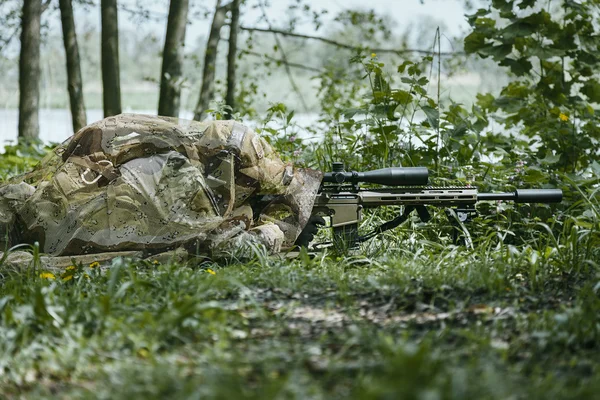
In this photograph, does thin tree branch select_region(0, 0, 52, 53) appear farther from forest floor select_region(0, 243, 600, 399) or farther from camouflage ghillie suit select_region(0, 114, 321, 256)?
forest floor select_region(0, 243, 600, 399)

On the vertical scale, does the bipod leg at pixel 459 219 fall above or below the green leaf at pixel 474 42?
below

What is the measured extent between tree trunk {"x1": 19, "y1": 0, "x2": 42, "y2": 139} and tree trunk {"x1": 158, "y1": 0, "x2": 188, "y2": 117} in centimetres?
260

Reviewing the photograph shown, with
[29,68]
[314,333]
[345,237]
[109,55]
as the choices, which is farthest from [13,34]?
[314,333]

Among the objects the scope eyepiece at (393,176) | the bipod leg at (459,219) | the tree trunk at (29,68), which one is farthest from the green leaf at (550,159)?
the tree trunk at (29,68)

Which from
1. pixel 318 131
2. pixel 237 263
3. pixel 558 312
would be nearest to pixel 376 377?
pixel 558 312

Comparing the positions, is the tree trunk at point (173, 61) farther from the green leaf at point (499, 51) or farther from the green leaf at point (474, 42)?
the green leaf at point (499, 51)

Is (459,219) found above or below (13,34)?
below

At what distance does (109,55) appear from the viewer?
10.6 m

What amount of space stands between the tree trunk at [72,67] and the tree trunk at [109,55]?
2.58ft

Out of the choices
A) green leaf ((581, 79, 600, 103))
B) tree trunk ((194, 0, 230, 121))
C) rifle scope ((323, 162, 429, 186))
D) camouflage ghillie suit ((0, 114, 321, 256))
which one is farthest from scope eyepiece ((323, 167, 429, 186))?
tree trunk ((194, 0, 230, 121))

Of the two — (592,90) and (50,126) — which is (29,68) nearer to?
(592,90)

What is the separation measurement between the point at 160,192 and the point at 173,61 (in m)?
5.78

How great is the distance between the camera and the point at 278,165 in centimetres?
495

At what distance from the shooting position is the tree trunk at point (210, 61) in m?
10.7
